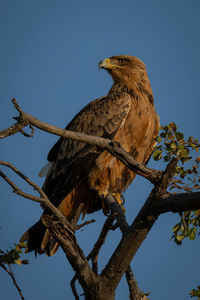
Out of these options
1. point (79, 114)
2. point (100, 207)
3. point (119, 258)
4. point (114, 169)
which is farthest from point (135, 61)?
point (119, 258)

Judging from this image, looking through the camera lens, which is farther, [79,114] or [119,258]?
[79,114]

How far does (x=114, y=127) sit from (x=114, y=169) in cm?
64

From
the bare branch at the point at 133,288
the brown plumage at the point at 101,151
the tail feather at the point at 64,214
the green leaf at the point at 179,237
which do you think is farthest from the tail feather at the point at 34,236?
the green leaf at the point at 179,237

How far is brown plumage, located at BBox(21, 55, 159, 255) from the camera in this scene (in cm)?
598

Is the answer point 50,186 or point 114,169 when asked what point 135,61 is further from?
point 50,186

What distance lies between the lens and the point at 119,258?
149 inches

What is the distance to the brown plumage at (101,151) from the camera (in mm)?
5984

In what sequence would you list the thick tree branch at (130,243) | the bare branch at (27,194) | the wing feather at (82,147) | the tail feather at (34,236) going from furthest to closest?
1. the wing feather at (82,147)
2. the tail feather at (34,236)
3. the thick tree branch at (130,243)
4. the bare branch at (27,194)

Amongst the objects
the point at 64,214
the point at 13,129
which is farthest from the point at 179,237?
the point at 64,214

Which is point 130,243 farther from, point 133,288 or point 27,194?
point 27,194

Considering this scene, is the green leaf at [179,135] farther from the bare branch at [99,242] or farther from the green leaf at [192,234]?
the bare branch at [99,242]

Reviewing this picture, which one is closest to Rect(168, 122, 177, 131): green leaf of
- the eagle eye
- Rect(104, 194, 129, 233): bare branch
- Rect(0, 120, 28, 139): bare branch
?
Rect(104, 194, 129, 233): bare branch

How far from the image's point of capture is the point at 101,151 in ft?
19.6

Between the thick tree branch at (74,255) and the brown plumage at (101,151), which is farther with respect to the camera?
the brown plumage at (101,151)
